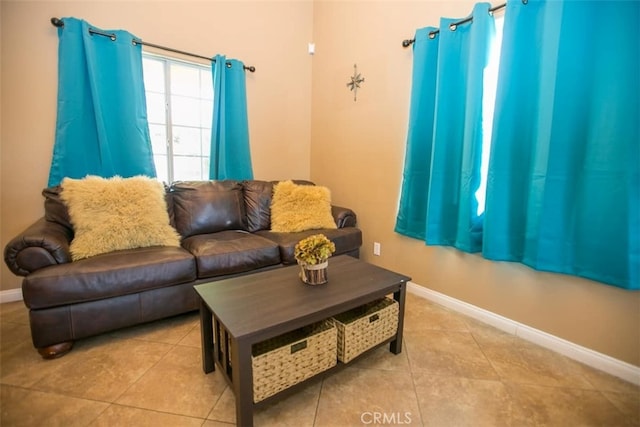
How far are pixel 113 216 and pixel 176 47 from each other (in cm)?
164

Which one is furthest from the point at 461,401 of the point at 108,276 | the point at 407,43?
the point at 407,43

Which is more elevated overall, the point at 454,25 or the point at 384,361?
the point at 454,25

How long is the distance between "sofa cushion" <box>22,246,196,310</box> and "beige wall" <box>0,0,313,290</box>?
1.06m

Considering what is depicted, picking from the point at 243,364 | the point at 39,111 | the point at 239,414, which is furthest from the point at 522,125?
the point at 39,111

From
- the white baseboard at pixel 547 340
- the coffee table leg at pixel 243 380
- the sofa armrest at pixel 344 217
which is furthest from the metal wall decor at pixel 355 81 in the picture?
the coffee table leg at pixel 243 380

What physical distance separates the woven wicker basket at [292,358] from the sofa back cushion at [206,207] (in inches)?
56.7

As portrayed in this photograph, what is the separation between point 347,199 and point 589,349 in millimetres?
2073

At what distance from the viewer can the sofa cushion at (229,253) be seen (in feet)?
6.25

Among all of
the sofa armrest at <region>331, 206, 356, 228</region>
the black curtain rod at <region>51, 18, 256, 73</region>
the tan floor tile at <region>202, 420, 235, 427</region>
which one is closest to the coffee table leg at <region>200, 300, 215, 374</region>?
the tan floor tile at <region>202, 420, 235, 427</region>

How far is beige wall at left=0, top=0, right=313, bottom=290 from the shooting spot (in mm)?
2014

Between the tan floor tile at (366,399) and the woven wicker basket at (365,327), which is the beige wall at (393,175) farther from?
the tan floor tile at (366,399)

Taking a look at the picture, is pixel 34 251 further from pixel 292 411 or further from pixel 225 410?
pixel 292 411

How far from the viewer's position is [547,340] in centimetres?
170

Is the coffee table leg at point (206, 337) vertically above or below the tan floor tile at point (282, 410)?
above
